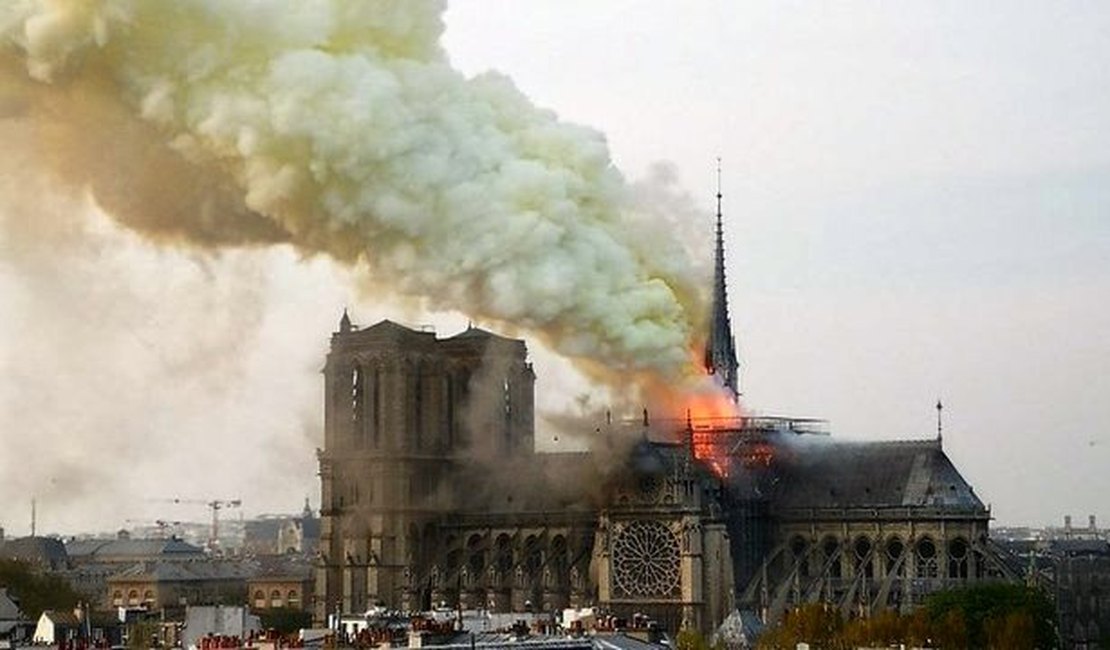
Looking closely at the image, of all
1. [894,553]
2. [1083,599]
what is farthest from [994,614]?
[1083,599]

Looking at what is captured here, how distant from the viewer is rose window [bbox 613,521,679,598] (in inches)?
6147

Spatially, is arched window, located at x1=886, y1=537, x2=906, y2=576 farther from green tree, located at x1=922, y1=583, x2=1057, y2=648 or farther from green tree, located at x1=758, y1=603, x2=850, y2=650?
green tree, located at x1=758, y1=603, x2=850, y2=650

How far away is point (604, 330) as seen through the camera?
123625 millimetres

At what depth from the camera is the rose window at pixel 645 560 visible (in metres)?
156

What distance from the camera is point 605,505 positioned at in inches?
6294

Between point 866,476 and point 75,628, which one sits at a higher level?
point 866,476

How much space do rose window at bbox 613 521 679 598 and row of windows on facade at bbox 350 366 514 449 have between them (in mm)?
15525

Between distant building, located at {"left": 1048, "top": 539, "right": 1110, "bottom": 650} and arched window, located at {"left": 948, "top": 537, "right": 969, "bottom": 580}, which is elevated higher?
arched window, located at {"left": 948, "top": 537, "right": 969, "bottom": 580}

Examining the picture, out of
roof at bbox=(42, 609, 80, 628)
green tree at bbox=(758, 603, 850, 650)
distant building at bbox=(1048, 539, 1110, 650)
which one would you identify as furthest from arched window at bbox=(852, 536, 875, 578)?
roof at bbox=(42, 609, 80, 628)

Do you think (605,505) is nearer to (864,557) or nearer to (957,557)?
(864,557)

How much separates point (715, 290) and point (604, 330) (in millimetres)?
49854

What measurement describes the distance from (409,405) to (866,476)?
27796 millimetres

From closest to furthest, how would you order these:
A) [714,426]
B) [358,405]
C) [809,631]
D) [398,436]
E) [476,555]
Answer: [809,631] → [714,426] → [476,555] → [398,436] → [358,405]

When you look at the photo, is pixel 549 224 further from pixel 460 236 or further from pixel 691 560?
pixel 691 560
